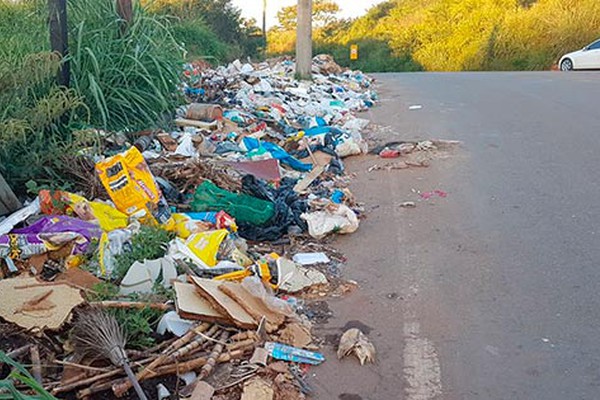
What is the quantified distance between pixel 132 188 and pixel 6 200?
2.99 feet

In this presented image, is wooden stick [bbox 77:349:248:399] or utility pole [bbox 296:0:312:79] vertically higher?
utility pole [bbox 296:0:312:79]

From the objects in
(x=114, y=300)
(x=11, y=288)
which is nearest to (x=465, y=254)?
(x=114, y=300)

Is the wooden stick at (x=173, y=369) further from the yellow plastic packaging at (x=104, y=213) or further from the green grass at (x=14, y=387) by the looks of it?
the yellow plastic packaging at (x=104, y=213)

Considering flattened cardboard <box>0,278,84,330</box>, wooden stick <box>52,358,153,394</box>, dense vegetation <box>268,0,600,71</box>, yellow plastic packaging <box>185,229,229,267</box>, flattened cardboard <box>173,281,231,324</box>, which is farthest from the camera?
dense vegetation <box>268,0,600,71</box>

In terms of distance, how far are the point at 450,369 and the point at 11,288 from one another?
98.1 inches

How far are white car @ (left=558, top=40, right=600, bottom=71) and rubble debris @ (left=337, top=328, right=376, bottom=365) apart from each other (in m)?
20.3

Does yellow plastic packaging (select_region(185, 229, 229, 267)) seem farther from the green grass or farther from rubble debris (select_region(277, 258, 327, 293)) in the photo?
the green grass

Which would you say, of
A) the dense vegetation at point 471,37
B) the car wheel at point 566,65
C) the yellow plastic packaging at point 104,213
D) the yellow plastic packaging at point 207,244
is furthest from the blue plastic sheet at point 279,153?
the dense vegetation at point 471,37

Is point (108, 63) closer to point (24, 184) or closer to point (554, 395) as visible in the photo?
point (24, 184)

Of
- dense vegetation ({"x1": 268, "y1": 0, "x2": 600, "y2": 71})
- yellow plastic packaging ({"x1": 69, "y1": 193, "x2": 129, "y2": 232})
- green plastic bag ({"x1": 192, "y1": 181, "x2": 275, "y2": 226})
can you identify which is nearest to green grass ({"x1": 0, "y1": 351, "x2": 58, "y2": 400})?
yellow plastic packaging ({"x1": 69, "y1": 193, "x2": 129, "y2": 232})

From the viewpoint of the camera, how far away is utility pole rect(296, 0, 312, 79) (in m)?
14.8

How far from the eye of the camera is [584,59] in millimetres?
20312

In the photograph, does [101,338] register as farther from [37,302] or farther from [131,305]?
[37,302]

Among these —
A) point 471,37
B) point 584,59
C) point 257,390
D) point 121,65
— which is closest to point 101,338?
point 257,390
